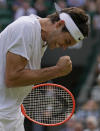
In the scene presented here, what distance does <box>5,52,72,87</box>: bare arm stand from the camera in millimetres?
3016

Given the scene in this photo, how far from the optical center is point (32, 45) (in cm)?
311

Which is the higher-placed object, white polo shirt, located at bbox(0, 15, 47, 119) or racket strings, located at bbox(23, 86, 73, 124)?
white polo shirt, located at bbox(0, 15, 47, 119)

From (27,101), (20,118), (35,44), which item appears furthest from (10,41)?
(27,101)

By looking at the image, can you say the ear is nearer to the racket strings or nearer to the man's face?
the man's face

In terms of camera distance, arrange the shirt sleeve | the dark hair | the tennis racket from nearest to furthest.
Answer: the shirt sleeve → the dark hair → the tennis racket

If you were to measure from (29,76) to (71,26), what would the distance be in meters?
0.48

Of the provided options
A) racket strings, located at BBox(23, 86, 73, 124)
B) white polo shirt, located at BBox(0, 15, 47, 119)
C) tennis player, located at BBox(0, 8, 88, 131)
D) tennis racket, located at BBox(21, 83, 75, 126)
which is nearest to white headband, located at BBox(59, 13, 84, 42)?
tennis player, located at BBox(0, 8, 88, 131)

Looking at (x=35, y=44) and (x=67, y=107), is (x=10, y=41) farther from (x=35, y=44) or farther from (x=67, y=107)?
(x=67, y=107)

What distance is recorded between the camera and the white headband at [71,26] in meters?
3.11

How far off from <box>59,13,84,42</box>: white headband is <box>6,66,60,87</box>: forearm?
282 millimetres

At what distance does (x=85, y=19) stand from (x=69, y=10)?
153mm

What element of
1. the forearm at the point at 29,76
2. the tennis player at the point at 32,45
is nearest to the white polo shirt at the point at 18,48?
the tennis player at the point at 32,45

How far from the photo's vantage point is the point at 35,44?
3.13 m

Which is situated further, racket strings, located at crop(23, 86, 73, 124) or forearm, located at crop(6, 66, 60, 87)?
racket strings, located at crop(23, 86, 73, 124)
